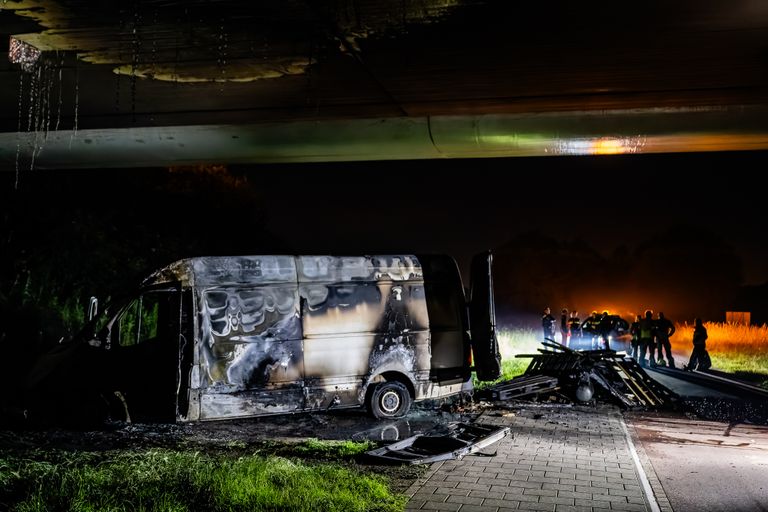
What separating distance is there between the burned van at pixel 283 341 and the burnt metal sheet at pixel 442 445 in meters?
1.91

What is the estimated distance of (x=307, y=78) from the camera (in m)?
8.05

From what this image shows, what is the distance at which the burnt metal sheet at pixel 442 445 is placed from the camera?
7309mm

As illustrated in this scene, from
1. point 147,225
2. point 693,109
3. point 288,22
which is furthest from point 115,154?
point 147,225

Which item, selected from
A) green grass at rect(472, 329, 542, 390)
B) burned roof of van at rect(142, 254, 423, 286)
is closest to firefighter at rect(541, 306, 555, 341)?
green grass at rect(472, 329, 542, 390)

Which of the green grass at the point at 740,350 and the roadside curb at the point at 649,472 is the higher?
the green grass at the point at 740,350

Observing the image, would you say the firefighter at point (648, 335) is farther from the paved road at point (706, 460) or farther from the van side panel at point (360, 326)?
the van side panel at point (360, 326)

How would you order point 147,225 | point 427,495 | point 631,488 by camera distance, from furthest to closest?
point 147,225 → point 631,488 → point 427,495

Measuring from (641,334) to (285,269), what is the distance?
12762 mm

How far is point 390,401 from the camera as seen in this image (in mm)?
10656

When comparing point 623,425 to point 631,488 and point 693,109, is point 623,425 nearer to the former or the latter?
point 631,488

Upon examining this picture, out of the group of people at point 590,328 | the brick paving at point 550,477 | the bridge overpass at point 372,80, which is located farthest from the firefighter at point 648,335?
the bridge overpass at point 372,80

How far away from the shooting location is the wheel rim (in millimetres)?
10571

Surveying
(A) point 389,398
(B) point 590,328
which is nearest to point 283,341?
(A) point 389,398

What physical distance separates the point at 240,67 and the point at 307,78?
2.65ft
